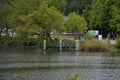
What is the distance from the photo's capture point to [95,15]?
7956cm

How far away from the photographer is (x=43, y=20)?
66438 millimetres

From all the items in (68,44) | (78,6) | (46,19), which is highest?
(78,6)

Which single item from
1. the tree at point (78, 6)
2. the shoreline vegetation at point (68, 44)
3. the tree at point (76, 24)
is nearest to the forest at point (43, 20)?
the tree at point (76, 24)

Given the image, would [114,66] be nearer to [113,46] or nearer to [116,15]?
[113,46]

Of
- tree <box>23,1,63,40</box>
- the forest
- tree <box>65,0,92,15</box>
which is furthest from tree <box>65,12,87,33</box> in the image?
tree <box>65,0,92,15</box>

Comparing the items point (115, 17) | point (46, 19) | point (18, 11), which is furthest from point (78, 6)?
point (46, 19)

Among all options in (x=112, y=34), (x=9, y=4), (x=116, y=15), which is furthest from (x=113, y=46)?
(x=9, y=4)

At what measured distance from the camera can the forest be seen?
218 feet

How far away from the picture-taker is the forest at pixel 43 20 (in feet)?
218

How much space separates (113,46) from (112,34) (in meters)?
19.6

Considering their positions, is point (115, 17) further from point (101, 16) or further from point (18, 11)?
point (18, 11)

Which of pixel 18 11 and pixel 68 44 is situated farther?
pixel 18 11

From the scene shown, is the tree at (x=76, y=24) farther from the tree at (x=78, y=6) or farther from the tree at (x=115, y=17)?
the tree at (x=78, y=6)

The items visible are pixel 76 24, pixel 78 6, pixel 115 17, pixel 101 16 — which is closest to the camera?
pixel 115 17
